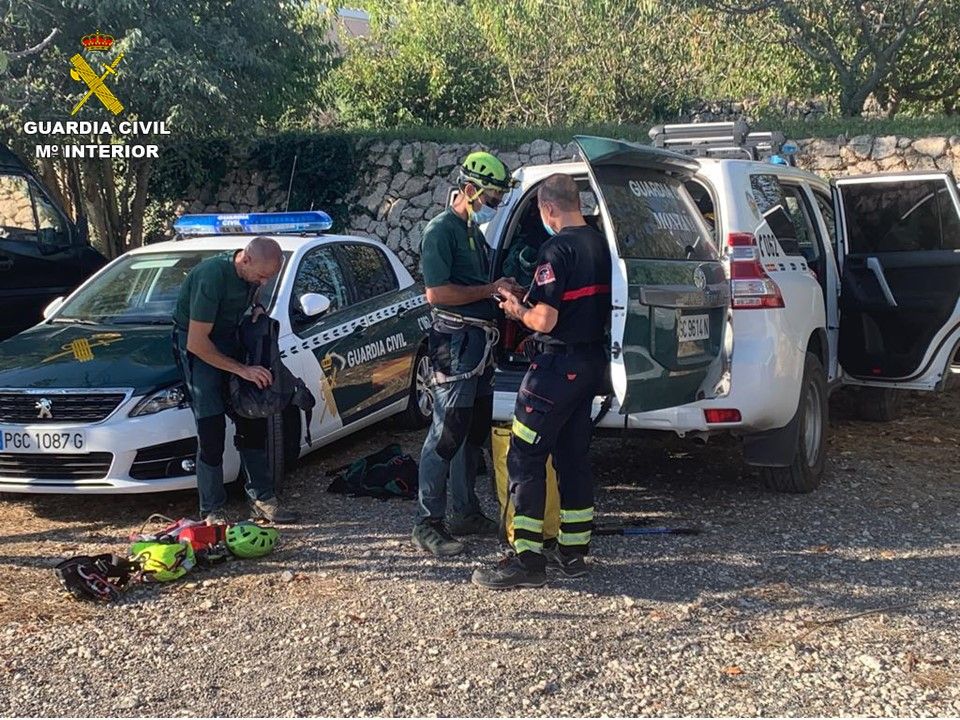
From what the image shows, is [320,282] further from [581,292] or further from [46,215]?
[46,215]

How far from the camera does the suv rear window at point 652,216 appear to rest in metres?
4.90

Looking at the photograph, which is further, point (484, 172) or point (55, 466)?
point (55, 466)

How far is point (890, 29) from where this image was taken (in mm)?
15750

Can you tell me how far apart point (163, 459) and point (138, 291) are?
1720 mm

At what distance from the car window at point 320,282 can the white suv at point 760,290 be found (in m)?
1.43

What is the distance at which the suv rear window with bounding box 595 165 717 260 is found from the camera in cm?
490

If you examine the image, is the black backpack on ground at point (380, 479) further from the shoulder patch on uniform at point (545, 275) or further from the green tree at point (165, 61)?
the green tree at point (165, 61)

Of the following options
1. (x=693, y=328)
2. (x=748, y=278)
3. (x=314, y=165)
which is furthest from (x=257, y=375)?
(x=314, y=165)

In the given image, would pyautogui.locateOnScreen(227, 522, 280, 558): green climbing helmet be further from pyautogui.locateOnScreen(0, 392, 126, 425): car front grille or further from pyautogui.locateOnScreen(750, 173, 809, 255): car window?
pyautogui.locateOnScreen(750, 173, 809, 255): car window

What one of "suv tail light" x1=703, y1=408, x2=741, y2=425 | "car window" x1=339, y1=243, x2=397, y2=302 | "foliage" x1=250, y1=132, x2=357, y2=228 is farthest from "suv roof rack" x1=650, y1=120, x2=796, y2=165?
"foliage" x1=250, y1=132, x2=357, y2=228

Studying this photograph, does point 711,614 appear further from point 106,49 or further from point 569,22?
point 569,22

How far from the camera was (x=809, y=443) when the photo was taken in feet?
19.8

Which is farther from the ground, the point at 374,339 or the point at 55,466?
the point at 374,339

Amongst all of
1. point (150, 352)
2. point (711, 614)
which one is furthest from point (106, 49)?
point (711, 614)
